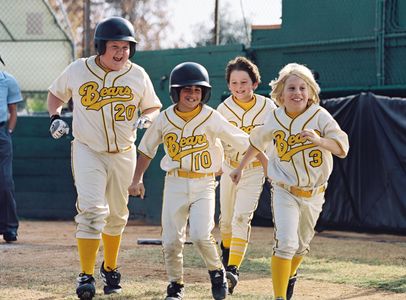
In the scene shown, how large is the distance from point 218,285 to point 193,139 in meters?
0.99

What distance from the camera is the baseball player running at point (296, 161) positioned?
5.86 m

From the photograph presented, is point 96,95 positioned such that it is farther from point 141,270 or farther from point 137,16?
point 137,16

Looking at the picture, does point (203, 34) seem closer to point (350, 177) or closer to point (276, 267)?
point (350, 177)

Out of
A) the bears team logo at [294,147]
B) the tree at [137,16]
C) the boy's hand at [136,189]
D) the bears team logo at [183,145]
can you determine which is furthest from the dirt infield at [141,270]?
the tree at [137,16]

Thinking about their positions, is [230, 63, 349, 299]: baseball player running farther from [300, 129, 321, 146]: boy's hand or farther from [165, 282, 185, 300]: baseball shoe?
[165, 282, 185, 300]: baseball shoe

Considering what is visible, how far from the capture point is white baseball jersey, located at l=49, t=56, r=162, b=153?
21.9 ft

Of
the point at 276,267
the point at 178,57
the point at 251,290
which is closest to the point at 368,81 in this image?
the point at 178,57

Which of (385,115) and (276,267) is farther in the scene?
(385,115)

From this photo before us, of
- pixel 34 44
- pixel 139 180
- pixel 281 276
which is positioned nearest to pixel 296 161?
pixel 281 276

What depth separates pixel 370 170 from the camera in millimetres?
11023

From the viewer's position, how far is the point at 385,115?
10891mm

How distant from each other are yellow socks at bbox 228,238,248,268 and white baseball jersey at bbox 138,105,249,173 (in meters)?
0.94

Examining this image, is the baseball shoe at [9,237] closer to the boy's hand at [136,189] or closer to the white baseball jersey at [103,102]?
the white baseball jersey at [103,102]

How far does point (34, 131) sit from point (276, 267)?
8.75 m
